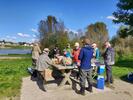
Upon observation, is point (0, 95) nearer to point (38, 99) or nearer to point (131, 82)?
point (38, 99)

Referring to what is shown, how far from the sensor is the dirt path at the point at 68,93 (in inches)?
385

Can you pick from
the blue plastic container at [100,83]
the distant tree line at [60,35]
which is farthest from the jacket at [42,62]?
the distant tree line at [60,35]

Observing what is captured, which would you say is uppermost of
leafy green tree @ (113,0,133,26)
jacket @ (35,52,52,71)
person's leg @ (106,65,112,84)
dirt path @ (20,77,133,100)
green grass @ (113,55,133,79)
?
leafy green tree @ (113,0,133,26)

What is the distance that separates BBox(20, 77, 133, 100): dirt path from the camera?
9.79 m

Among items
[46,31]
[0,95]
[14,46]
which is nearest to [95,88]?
[0,95]

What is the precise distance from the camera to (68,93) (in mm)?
10344

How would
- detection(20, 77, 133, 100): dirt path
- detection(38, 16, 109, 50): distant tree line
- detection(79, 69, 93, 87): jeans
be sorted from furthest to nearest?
detection(38, 16, 109, 50): distant tree line
detection(79, 69, 93, 87): jeans
detection(20, 77, 133, 100): dirt path

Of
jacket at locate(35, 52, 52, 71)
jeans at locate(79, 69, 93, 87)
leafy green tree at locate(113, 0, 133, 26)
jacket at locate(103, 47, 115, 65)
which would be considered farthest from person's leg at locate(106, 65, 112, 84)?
leafy green tree at locate(113, 0, 133, 26)

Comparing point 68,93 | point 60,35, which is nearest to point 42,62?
point 68,93

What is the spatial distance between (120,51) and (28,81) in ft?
64.3

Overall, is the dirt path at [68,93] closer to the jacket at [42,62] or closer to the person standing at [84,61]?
the person standing at [84,61]

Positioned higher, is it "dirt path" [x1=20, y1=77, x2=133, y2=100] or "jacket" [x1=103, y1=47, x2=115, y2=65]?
"jacket" [x1=103, y1=47, x2=115, y2=65]

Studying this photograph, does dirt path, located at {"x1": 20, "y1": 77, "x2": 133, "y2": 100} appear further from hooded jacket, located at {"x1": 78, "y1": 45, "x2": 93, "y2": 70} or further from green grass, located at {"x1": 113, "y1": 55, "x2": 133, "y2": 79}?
green grass, located at {"x1": 113, "y1": 55, "x2": 133, "y2": 79}

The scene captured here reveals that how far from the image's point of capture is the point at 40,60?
36.7ft
